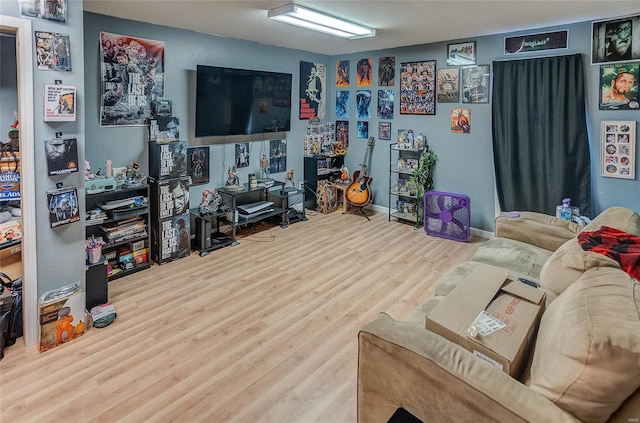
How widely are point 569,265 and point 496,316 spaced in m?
0.59

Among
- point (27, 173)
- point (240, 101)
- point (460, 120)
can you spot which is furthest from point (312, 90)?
point (27, 173)

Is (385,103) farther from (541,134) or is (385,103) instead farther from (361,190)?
(541,134)

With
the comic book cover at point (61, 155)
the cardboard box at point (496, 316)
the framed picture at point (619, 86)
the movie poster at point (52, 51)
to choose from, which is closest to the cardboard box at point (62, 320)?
the comic book cover at point (61, 155)

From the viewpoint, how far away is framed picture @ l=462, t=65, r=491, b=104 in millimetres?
4637

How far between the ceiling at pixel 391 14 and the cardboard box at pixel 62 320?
234 centimetres

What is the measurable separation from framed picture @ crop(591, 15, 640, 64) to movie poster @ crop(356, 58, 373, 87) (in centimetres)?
272

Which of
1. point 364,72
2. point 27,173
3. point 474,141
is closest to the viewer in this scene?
point 27,173

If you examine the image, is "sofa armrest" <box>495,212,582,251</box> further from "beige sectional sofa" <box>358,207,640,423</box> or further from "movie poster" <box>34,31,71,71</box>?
"movie poster" <box>34,31,71,71</box>

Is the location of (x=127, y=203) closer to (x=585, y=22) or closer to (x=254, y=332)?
(x=254, y=332)

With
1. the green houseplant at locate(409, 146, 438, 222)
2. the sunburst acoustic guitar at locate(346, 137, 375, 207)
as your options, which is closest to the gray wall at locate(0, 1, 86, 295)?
the sunburst acoustic guitar at locate(346, 137, 375, 207)

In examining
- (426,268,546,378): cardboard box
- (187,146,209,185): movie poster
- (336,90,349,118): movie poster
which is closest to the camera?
(426,268,546,378): cardboard box

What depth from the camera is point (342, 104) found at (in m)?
6.20

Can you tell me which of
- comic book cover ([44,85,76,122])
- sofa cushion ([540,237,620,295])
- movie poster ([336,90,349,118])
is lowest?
sofa cushion ([540,237,620,295])

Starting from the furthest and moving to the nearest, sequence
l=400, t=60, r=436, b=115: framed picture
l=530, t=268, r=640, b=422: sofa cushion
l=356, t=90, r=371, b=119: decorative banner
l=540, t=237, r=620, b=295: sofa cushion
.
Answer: l=356, t=90, r=371, b=119: decorative banner < l=400, t=60, r=436, b=115: framed picture < l=540, t=237, r=620, b=295: sofa cushion < l=530, t=268, r=640, b=422: sofa cushion
